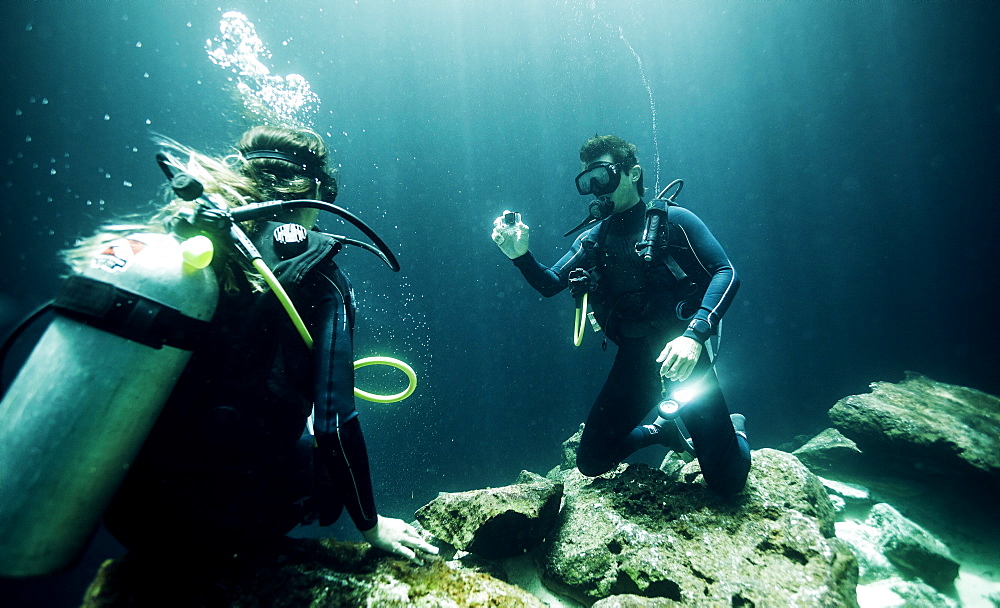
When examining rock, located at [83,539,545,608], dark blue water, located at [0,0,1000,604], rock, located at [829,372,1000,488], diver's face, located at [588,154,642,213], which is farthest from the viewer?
dark blue water, located at [0,0,1000,604]

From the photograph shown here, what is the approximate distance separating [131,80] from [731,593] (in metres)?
21.6

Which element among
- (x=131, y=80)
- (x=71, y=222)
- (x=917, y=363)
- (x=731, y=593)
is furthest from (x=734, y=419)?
(x=917, y=363)

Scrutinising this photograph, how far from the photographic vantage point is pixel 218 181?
56.5 inches

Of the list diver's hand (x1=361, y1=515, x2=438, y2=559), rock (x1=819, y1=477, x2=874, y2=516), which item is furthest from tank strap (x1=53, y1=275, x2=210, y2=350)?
rock (x1=819, y1=477, x2=874, y2=516)

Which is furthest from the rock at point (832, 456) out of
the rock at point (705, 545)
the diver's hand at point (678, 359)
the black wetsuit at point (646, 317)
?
the diver's hand at point (678, 359)

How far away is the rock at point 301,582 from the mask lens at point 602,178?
11.2ft

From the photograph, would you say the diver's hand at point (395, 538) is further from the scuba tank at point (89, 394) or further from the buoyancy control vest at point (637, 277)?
the buoyancy control vest at point (637, 277)

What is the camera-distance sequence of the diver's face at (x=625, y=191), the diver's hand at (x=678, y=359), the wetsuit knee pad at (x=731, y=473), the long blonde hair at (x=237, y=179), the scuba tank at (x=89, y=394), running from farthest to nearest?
the diver's face at (x=625, y=191), the wetsuit knee pad at (x=731, y=473), the diver's hand at (x=678, y=359), the long blonde hair at (x=237, y=179), the scuba tank at (x=89, y=394)

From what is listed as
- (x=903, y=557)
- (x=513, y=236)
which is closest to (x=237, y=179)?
(x=513, y=236)

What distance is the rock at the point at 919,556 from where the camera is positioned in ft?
12.2

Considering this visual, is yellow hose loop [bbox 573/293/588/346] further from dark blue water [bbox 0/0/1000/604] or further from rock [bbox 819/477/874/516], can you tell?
dark blue water [bbox 0/0/1000/604]

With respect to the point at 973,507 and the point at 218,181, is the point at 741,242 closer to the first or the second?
the point at 973,507

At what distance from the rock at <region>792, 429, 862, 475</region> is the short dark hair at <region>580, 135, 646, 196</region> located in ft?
22.5

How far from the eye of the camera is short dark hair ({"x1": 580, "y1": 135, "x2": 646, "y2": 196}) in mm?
3609
